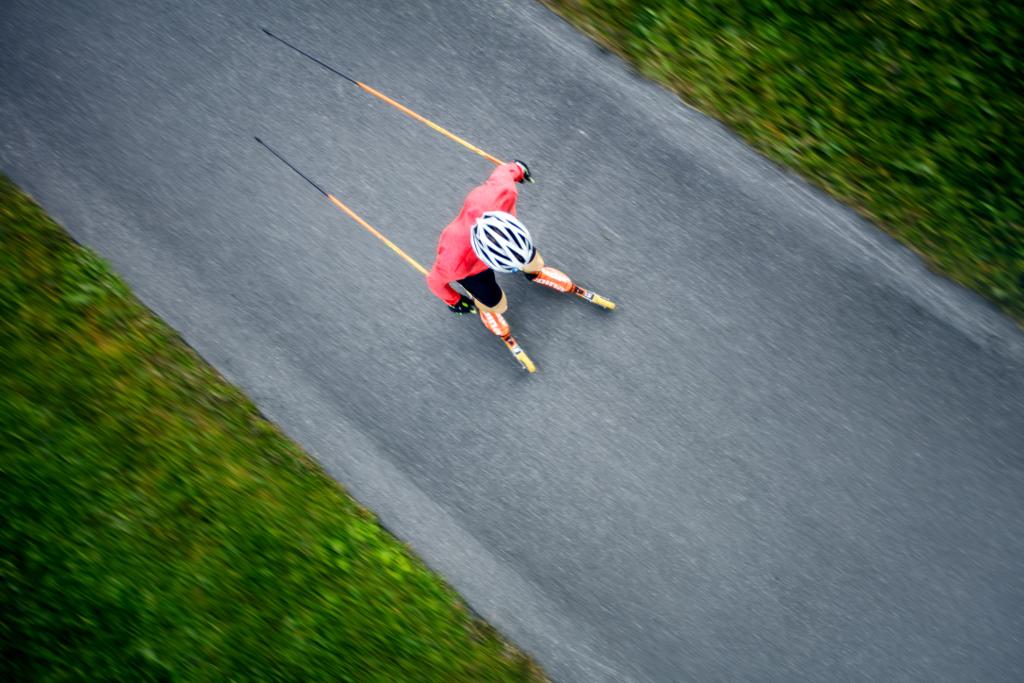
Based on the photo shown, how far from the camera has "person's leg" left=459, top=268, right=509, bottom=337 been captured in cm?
586

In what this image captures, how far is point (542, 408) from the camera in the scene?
21.8 ft

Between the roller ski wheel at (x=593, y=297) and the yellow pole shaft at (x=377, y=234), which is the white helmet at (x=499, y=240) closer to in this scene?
the roller ski wheel at (x=593, y=297)

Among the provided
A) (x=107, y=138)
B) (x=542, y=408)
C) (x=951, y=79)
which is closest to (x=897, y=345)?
(x=951, y=79)

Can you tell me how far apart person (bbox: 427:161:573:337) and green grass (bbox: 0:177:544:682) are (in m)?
2.29

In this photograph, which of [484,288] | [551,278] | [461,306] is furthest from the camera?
[551,278]

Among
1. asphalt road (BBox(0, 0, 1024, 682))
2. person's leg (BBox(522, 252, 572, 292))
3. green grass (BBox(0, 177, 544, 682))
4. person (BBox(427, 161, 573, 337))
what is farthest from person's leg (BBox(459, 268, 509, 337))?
green grass (BBox(0, 177, 544, 682))

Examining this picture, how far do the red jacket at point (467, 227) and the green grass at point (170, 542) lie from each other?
2.47 meters

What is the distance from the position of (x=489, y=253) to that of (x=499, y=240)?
128 mm

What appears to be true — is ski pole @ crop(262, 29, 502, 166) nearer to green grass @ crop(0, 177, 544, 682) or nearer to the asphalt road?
the asphalt road

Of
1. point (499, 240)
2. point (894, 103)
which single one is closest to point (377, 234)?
point (499, 240)

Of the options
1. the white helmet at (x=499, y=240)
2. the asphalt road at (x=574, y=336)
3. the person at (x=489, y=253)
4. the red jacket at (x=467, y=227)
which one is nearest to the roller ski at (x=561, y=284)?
the person at (x=489, y=253)

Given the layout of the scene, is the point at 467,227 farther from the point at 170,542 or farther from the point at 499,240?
the point at 170,542

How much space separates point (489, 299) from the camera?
6059 millimetres

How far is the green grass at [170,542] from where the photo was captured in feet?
19.4
